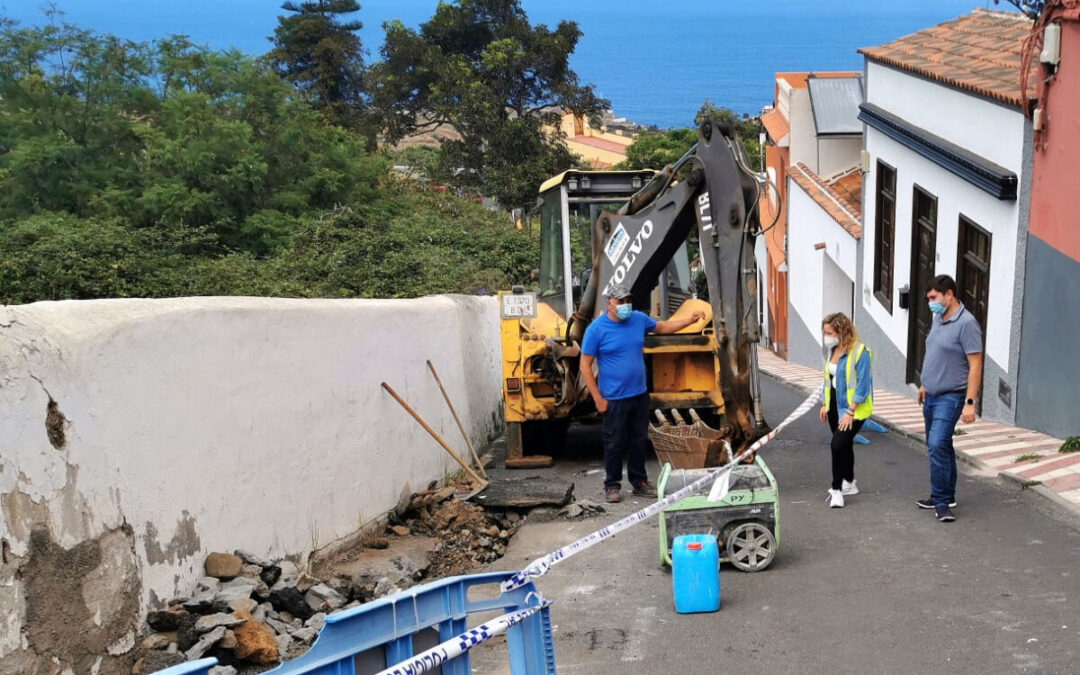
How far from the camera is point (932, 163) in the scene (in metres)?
16.2

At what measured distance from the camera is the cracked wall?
5.37 meters

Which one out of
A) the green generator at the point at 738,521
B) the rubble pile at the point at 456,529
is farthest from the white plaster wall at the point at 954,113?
the rubble pile at the point at 456,529

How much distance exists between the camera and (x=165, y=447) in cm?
659

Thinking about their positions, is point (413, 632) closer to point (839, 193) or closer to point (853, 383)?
point (853, 383)

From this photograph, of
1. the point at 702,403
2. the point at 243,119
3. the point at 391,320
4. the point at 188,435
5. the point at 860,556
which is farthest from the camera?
the point at 243,119

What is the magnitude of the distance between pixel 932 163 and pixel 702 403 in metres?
6.40

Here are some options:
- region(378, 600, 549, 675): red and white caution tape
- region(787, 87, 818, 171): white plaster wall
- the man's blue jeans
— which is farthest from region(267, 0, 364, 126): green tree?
region(378, 600, 549, 675): red and white caution tape

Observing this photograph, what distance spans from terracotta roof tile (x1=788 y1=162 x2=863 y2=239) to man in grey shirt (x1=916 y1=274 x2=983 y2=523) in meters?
13.3

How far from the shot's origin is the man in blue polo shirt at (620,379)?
398 inches

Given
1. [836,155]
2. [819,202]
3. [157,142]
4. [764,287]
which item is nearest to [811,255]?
[819,202]

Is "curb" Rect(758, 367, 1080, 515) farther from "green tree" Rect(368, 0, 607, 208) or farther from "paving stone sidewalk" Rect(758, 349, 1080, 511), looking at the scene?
"green tree" Rect(368, 0, 607, 208)

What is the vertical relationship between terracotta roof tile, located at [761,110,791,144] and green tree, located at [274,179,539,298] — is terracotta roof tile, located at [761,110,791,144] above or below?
above

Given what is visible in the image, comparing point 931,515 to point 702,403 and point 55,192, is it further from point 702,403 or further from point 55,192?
point 55,192

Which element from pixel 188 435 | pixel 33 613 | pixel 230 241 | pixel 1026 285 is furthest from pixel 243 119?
pixel 33 613
